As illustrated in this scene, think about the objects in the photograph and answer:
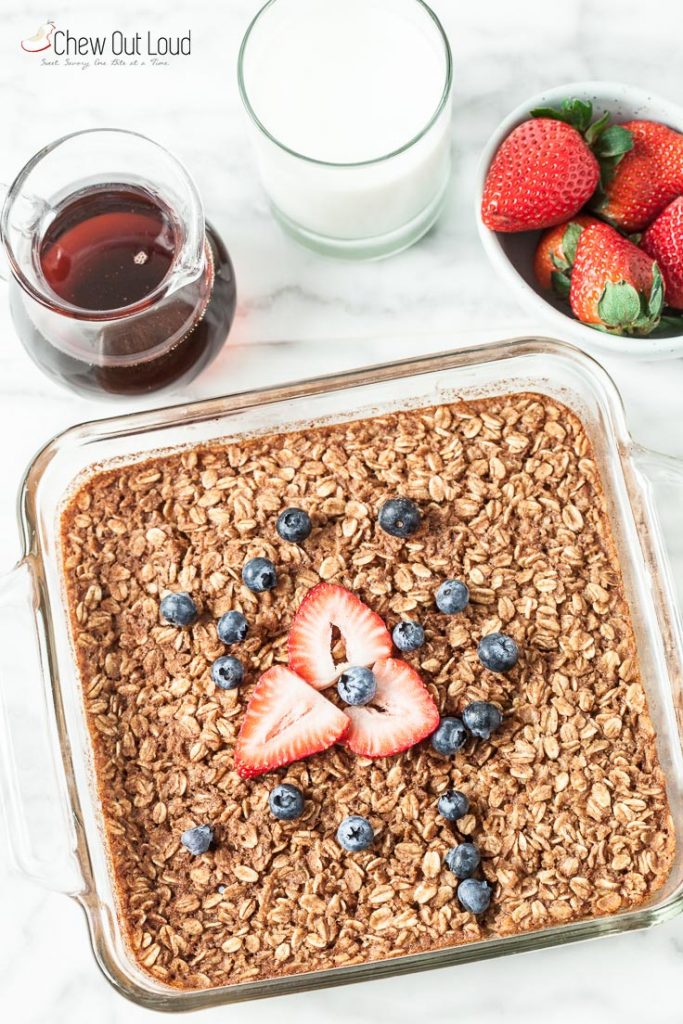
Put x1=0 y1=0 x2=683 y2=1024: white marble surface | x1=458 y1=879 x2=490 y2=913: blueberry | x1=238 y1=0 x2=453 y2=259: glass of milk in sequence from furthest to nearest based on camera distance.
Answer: x1=0 y1=0 x2=683 y2=1024: white marble surface → x1=238 y1=0 x2=453 y2=259: glass of milk → x1=458 y1=879 x2=490 y2=913: blueberry

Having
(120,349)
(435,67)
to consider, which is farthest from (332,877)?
(435,67)

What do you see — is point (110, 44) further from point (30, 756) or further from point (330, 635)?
point (30, 756)

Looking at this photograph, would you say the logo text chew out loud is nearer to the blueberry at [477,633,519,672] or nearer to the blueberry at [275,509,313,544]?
the blueberry at [275,509,313,544]

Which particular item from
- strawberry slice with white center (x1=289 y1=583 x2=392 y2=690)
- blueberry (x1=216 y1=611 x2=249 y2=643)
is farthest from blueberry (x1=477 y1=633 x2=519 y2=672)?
blueberry (x1=216 y1=611 x2=249 y2=643)

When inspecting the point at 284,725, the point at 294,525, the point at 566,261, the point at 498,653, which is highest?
the point at 566,261

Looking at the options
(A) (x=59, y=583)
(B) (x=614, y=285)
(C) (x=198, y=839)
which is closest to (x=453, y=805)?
(C) (x=198, y=839)

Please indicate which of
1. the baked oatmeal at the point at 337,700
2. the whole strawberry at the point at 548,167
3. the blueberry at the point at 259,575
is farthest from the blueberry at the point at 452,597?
the whole strawberry at the point at 548,167
